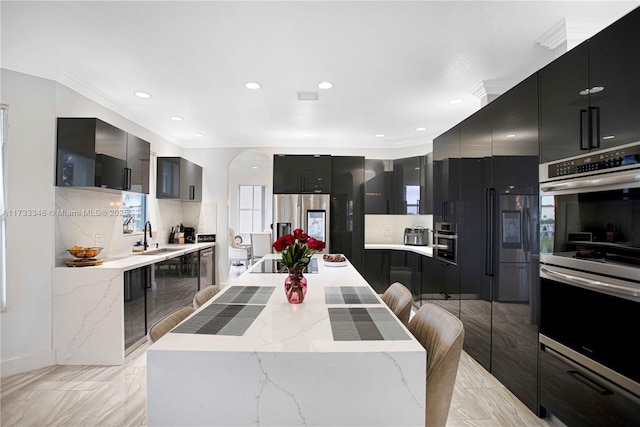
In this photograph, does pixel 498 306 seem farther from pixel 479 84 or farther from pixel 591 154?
pixel 479 84

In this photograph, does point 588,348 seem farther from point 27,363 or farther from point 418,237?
point 27,363

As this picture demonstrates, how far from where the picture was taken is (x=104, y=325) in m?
2.84

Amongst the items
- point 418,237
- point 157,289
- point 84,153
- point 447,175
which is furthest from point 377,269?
point 84,153

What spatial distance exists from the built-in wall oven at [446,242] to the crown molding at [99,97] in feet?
12.8

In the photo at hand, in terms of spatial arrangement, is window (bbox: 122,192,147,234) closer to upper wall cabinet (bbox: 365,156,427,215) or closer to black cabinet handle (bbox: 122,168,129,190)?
black cabinet handle (bbox: 122,168,129,190)

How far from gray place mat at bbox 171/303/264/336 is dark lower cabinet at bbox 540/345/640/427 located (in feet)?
5.74

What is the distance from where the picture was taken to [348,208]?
17.0 ft

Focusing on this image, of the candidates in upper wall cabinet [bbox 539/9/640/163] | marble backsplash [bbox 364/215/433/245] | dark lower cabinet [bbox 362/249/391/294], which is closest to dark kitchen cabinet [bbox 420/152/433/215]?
marble backsplash [bbox 364/215/433/245]

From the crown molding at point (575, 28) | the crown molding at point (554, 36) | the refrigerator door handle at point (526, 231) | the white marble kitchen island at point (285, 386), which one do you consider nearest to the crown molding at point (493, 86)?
the crown molding at point (554, 36)

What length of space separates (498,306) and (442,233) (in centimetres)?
115

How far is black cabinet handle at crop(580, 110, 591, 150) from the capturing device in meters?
1.68

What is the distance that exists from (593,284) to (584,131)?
80 cm

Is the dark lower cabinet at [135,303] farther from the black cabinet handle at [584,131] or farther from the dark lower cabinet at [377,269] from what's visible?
the black cabinet handle at [584,131]

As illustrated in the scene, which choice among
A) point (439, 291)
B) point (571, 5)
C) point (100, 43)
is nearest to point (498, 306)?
point (439, 291)
